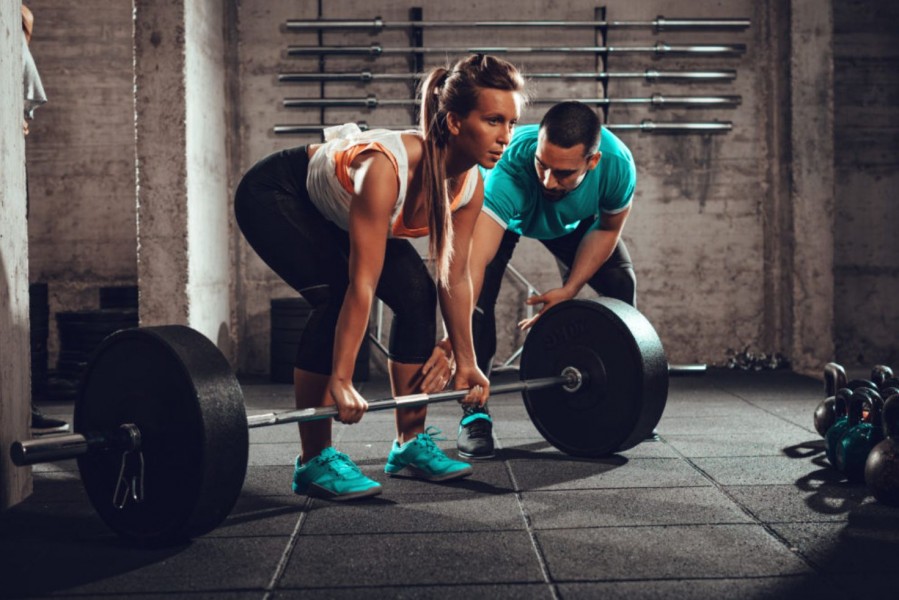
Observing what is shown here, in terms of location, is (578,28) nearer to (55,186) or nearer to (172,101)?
(172,101)

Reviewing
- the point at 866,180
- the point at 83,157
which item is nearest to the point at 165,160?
the point at 83,157

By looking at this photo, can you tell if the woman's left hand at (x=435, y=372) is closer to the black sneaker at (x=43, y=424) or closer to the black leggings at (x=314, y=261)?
the black leggings at (x=314, y=261)

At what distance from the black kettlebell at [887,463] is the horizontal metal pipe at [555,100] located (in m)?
3.38

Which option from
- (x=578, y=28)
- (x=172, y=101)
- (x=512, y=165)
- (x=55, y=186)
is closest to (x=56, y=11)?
(x=55, y=186)

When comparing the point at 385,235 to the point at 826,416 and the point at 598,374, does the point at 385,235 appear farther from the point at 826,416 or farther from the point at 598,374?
the point at 826,416

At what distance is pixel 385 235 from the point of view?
76.2 inches

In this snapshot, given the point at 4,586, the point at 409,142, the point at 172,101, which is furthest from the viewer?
the point at 172,101

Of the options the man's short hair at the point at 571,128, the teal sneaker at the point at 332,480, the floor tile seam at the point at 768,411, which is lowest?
the floor tile seam at the point at 768,411

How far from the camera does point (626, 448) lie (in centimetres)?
256

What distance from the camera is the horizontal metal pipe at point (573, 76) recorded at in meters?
5.18

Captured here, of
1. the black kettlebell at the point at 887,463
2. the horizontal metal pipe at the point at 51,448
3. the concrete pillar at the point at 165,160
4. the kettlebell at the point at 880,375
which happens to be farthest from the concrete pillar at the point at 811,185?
the horizontal metal pipe at the point at 51,448

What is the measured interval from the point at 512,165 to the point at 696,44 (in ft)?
9.96

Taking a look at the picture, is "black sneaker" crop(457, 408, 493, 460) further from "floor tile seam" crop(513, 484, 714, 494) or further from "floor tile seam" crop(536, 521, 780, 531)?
"floor tile seam" crop(536, 521, 780, 531)

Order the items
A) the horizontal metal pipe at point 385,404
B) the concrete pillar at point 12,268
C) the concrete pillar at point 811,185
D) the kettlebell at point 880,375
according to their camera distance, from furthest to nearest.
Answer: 1. the concrete pillar at point 811,185
2. the kettlebell at point 880,375
3. the concrete pillar at point 12,268
4. the horizontal metal pipe at point 385,404
